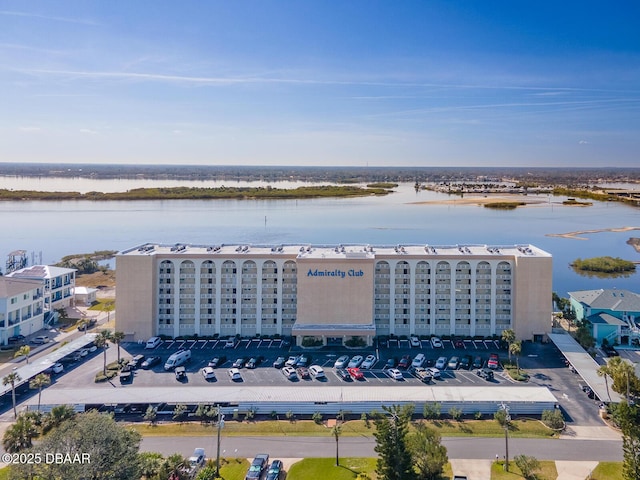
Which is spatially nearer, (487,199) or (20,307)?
(20,307)

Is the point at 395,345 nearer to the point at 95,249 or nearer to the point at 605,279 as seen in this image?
the point at 605,279

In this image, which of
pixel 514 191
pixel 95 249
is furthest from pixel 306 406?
pixel 514 191

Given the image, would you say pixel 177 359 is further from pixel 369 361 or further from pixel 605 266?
pixel 605 266

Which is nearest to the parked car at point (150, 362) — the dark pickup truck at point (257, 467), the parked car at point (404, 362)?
the dark pickup truck at point (257, 467)

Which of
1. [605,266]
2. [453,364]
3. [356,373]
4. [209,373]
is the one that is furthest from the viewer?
[605,266]

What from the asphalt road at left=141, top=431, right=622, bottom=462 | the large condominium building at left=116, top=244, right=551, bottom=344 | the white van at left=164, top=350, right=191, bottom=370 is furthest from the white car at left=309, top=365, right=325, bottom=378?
the white van at left=164, top=350, right=191, bottom=370

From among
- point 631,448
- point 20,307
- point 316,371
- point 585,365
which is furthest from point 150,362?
point 585,365

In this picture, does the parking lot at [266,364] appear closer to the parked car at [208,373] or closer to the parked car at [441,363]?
the parked car at [208,373]
